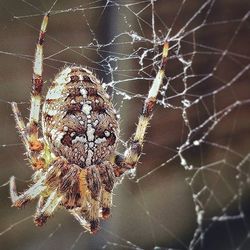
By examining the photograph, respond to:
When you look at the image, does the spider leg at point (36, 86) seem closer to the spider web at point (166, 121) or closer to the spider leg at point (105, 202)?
the spider leg at point (105, 202)

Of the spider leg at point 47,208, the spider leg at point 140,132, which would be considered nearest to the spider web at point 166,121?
the spider leg at point 140,132

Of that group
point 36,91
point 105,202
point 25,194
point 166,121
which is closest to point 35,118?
point 36,91

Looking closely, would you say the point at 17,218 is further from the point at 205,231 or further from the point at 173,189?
the point at 205,231

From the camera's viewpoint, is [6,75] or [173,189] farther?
[173,189]

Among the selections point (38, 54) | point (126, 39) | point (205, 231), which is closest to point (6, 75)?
point (126, 39)

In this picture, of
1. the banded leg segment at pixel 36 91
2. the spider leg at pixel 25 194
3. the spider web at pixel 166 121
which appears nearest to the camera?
the banded leg segment at pixel 36 91

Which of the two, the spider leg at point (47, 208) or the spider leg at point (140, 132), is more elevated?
the spider leg at point (140, 132)

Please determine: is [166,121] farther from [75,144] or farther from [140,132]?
[75,144]
